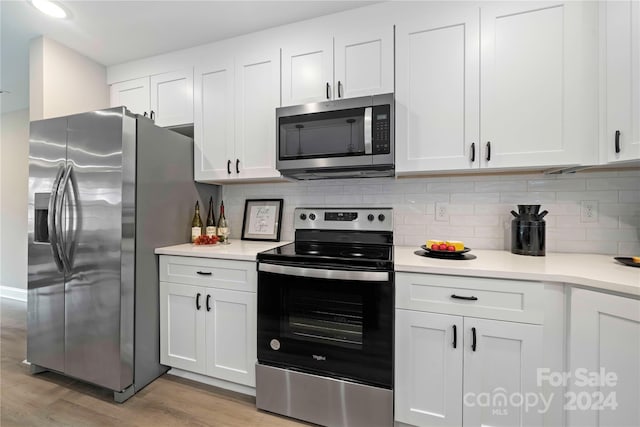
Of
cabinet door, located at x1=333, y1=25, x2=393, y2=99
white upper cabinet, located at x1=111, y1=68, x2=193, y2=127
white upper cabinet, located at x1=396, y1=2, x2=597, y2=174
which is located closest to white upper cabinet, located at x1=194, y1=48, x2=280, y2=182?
white upper cabinet, located at x1=111, y1=68, x2=193, y2=127

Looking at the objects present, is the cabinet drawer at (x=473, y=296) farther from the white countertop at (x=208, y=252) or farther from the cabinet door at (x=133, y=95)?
the cabinet door at (x=133, y=95)

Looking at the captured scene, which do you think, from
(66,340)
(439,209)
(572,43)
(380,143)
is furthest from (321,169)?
(66,340)

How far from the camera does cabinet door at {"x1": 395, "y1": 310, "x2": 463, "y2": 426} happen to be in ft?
4.33

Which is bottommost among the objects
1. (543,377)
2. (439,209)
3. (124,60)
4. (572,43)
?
(543,377)

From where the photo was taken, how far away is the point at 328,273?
1.45m

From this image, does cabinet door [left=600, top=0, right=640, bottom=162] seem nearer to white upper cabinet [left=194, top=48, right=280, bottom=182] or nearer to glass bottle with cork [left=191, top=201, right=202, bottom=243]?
white upper cabinet [left=194, top=48, right=280, bottom=182]

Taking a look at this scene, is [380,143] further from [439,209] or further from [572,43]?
[572,43]

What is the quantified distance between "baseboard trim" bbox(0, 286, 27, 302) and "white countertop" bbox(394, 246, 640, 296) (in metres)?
4.77

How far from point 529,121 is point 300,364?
6.03 feet

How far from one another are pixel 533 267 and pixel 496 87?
994 mm

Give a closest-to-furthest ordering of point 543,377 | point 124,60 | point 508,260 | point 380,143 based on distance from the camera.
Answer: point 543,377 → point 508,260 → point 380,143 → point 124,60

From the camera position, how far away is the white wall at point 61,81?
2123 mm

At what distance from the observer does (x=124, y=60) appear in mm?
2426

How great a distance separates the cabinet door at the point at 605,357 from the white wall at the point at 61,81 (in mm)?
3535
